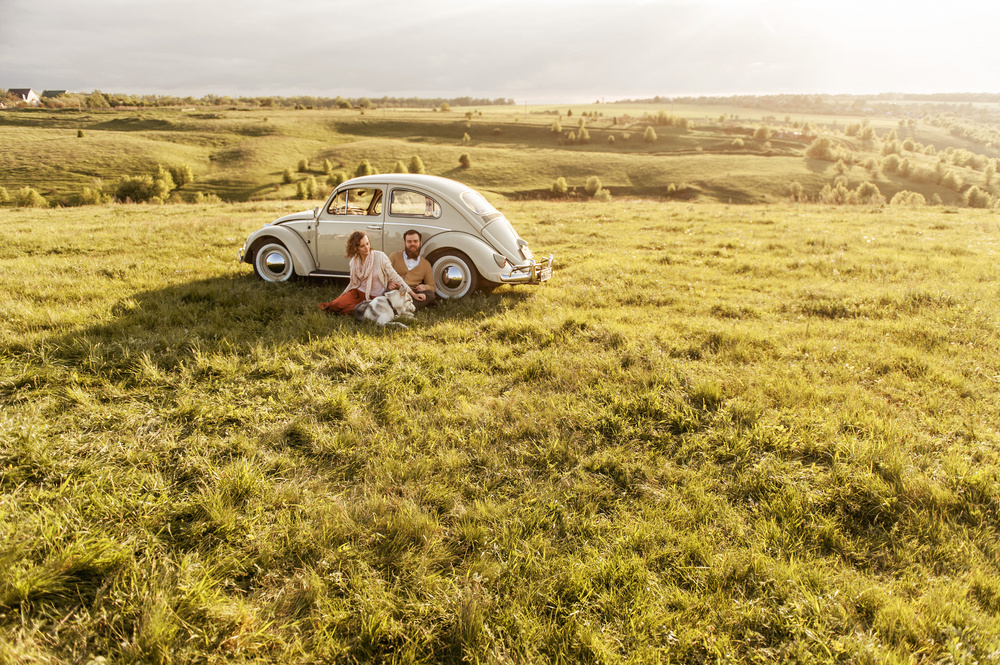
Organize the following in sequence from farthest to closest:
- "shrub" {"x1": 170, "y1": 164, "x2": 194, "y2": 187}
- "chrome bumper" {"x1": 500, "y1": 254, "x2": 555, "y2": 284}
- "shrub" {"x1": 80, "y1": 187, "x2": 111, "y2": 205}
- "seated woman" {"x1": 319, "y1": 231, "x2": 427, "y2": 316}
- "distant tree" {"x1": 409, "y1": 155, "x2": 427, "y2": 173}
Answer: "distant tree" {"x1": 409, "y1": 155, "x2": 427, "y2": 173}
"shrub" {"x1": 170, "y1": 164, "x2": 194, "y2": 187}
"shrub" {"x1": 80, "y1": 187, "x2": 111, "y2": 205}
"chrome bumper" {"x1": 500, "y1": 254, "x2": 555, "y2": 284}
"seated woman" {"x1": 319, "y1": 231, "x2": 427, "y2": 316}

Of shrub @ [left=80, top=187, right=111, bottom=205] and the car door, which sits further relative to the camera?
shrub @ [left=80, top=187, right=111, bottom=205]

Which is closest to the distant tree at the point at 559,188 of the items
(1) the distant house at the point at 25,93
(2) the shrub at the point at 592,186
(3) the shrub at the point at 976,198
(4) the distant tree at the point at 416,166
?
(2) the shrub at the point at 592,186

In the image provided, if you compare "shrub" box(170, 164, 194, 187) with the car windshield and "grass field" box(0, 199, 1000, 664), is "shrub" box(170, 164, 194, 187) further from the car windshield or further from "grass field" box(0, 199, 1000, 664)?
the car windshield

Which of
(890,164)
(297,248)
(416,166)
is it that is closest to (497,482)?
(297,248)

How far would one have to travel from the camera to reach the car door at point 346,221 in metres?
8.07

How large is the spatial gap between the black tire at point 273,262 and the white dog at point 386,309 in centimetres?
241

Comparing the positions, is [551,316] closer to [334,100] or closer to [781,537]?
[781,537]

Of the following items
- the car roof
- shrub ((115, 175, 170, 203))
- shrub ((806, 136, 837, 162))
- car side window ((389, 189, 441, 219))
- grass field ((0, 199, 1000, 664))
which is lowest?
grass field ((0, 199, 1000, 664))

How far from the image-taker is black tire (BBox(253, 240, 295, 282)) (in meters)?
8.56

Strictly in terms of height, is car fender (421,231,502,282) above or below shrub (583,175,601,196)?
below

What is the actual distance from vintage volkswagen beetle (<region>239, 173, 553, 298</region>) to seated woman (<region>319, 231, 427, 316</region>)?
0.74 metres

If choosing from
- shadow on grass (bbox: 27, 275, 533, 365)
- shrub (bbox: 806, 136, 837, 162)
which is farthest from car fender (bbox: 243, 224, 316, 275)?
shrub (bbox: 806, 136, 837, 162)

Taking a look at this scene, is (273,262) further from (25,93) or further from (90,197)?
(25,93)

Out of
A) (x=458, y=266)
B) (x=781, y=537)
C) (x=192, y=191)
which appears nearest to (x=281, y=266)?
(x=458, y=266)
